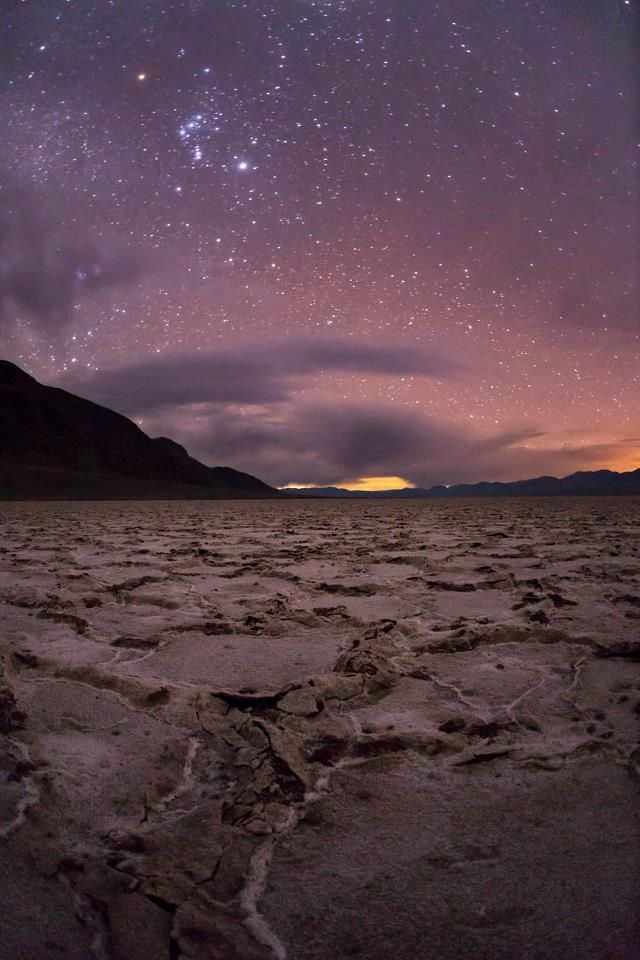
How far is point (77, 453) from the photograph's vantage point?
76.3 metres

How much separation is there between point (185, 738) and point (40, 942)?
68 cm

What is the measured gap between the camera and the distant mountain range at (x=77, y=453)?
5022 cm

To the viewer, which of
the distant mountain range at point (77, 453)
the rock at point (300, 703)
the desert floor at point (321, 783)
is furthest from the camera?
the distant mountain range at point (77, 453)

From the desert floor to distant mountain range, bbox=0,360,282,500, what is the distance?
44412 mm

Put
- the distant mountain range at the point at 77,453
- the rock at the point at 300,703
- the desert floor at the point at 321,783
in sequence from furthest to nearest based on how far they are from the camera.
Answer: the distant mountain range at the point at 77,453
the rock at the point at 300,703
the desert floor at the point at 321,783

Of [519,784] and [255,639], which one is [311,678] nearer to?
[255,639]

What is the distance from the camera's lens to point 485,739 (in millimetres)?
1556

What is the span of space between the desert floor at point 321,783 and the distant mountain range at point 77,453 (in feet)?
146

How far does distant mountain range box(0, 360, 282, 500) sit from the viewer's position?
1977 inches

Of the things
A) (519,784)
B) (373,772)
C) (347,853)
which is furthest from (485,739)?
(347,853)

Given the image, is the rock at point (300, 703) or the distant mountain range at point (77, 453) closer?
the rock at point (300, 703)

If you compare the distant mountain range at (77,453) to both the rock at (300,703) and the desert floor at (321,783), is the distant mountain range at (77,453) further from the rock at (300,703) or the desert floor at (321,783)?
the rock at (300,703)

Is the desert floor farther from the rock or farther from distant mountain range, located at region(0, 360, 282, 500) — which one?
distant mountain range, located at region(0, 360, 282, 500)

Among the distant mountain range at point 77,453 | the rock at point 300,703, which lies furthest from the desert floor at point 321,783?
the distant mountain range at point 77,453
